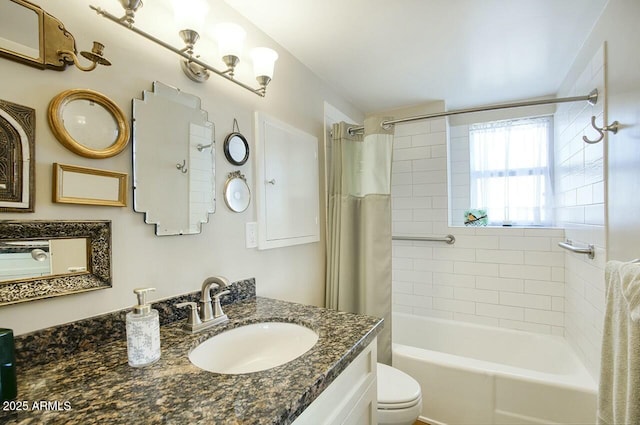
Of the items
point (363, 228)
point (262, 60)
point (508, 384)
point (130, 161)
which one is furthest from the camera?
point (363, 228)

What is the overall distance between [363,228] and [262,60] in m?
1.20

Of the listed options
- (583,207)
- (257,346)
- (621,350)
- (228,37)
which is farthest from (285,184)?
(583,207)

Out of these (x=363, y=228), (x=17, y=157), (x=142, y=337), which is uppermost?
(x=17, y=157)

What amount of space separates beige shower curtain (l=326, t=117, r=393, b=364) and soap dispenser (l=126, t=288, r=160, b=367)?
1.32 m

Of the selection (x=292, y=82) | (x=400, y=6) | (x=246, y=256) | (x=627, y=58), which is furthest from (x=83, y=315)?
(x=627, y=58)

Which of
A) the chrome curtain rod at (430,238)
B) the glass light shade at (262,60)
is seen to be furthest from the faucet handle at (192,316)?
the chrome curtain rod at (430,238)

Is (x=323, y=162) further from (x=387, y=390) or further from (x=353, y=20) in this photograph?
(x=387, y=390)

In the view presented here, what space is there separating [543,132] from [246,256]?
104 inches

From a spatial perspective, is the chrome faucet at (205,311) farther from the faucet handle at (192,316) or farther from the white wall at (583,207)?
the white wall at (583,207)

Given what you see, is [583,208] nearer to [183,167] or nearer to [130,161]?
[183,167]

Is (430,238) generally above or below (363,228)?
below

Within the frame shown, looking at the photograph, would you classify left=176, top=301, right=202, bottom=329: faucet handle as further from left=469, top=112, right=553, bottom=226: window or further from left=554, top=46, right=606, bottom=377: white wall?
left=469, top=112, right=553, bottom=226: window

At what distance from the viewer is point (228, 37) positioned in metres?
1.13

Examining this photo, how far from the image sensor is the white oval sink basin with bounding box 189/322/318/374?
101 cm
